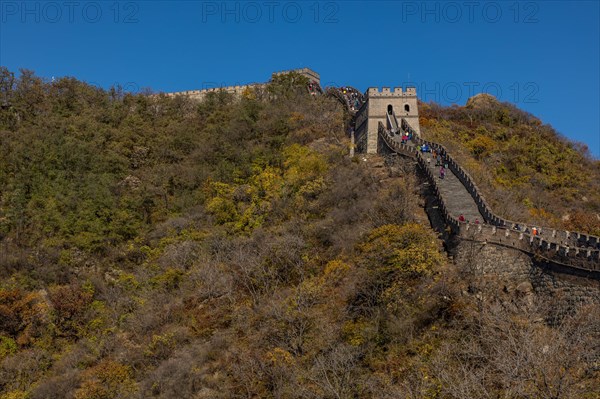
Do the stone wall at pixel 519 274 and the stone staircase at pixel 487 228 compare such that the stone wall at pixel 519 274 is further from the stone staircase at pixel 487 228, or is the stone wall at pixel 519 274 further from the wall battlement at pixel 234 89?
the wall battlement at pixel 234 89

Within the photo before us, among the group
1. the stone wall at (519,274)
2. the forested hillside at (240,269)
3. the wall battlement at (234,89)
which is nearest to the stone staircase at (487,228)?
the stone wall at (519,274)

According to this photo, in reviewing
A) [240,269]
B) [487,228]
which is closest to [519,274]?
[487,228]

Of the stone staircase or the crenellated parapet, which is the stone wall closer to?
the stone staircase

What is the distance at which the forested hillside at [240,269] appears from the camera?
24.2 meters

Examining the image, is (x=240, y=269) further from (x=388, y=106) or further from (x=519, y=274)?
(x=388, y=106)

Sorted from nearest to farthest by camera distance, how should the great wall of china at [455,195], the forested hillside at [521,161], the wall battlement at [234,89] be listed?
1. the great wall of china at [455,195]
2. the forested hillside at [521,161]
3. the wall battlement at [234,89]

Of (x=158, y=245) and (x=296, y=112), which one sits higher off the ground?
(x=296, y=112)

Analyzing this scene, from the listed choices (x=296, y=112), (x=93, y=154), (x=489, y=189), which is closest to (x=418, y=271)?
(x=489, y=189)

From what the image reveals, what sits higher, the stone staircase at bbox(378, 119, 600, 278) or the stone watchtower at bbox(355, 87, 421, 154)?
the stone watchtower at bbox(355, 87, 421, 154)

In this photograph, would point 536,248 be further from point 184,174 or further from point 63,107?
point 63,107

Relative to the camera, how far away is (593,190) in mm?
49656

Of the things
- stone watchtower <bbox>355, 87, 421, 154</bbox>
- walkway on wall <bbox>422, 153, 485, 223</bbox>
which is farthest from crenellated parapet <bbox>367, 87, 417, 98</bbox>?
walkway on wall <bbox>422, 153, 485, 223</bbox>

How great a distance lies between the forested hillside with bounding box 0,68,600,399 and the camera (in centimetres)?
2417

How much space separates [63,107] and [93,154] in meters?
12.1
